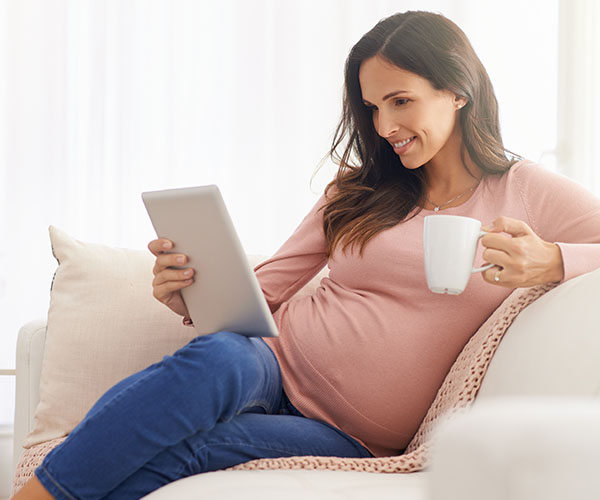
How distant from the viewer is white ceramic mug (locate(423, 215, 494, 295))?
1.02 metres

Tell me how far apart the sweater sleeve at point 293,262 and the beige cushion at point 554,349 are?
571mm

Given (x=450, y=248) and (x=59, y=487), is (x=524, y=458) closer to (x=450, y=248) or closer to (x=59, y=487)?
(x=450, y=248)

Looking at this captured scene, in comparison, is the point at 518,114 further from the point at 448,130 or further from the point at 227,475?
the point at 227,475

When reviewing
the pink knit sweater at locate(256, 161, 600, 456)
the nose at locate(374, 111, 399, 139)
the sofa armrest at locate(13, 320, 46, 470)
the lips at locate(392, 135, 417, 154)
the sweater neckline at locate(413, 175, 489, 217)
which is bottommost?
the sofa armrest at locate(13, 320, 46, 470)

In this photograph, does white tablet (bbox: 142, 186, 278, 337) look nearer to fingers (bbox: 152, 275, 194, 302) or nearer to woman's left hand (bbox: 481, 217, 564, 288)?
fingers (bbox: 152, 275, 194, 302)

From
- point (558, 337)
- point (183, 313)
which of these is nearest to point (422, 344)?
point (558, 337)

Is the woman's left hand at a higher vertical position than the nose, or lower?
lower

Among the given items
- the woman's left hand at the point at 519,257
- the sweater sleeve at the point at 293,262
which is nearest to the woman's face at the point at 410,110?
the sweater sleeve at the point at 293,262

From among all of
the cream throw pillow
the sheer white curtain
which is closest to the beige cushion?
the cream throw pillow

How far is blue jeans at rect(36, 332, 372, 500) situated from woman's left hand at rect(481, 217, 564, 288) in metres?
0.42

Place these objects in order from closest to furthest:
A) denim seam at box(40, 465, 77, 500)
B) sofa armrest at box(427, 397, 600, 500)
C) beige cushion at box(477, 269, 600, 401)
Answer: sofa armrest at box(427, 397, 600, 500)
beige cushion at box(477, 269, 600, 401)
denim seam at box(40, 465, 77, 500)

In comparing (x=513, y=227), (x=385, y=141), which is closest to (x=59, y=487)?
(x=513, y=227)

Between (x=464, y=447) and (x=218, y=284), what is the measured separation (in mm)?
909

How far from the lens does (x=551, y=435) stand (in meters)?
0.34
